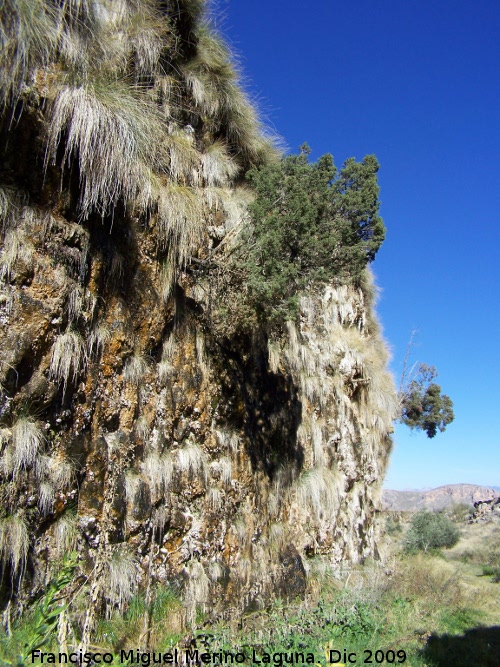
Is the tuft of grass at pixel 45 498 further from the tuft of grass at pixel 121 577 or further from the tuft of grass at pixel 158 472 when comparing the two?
the tuft of grass at pixel 158 472

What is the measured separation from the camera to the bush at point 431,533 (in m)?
16.5

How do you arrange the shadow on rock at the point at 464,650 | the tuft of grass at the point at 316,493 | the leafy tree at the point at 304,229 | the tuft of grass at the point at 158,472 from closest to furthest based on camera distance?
the tuft of grass at the point at 158,472 → the leafy tree at the point at 304,229 → the shadow on rock at the point at 464,650 → the tuft of grass at the point at 316,493

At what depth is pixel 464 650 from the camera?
588 cm

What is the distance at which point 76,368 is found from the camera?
3781 millimetres

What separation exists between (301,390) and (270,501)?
182cm

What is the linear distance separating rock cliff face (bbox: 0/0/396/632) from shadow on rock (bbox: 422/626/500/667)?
160 centimetres

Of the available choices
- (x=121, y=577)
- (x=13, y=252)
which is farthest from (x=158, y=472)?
(x=13, y=252)

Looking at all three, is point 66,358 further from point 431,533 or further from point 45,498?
point 431,533

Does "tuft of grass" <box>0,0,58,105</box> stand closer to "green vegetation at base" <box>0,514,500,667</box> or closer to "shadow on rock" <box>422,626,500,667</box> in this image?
"green vegetation at base" <box>0,514,500,667</box>

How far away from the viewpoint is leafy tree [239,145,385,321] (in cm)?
513

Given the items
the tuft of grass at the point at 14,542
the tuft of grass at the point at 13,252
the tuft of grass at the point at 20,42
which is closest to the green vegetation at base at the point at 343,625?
the tuft of grass at the point at 14,542

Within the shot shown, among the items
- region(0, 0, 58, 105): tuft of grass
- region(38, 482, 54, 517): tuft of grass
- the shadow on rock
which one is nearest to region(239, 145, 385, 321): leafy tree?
region(0, 0, 58, 105): tuft of grass

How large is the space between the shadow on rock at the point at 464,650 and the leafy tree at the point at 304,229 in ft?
13.6

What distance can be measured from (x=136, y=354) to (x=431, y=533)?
1647cm
